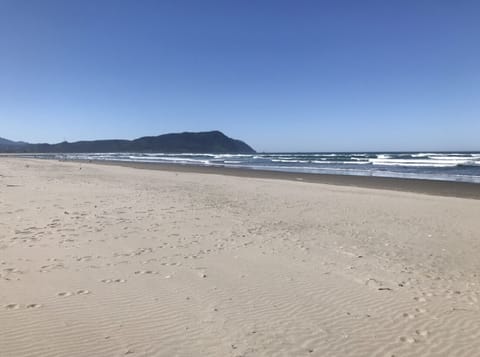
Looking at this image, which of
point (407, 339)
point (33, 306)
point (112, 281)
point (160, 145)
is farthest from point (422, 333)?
point (160, 145)

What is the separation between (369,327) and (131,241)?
206 inches

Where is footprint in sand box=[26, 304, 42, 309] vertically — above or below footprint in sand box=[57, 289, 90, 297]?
above

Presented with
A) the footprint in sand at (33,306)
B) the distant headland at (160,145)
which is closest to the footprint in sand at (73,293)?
the footprint in sand at (33,306)

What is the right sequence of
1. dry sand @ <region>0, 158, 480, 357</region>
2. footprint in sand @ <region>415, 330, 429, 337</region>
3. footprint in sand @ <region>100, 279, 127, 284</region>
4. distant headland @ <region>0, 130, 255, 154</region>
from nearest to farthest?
1. dry sand @ <region>0, 158, 480, 357</region>
2. footprint in sand @ <region>415, 330, 429, 337</region>
3. footprint in sand @ <region>100, 279, 127, 284</region>
4. distant headland @ <region>0, 130, 255, 154</region>

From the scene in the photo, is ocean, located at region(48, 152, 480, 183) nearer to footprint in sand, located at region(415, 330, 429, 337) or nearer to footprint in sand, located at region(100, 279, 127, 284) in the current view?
footprint in sand, located at region(415, 330, 429, 337)

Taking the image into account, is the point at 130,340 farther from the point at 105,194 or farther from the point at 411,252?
the point at 105,194

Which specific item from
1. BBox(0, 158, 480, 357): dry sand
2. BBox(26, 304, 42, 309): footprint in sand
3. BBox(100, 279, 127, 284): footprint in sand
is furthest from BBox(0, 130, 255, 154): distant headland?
BBox(26, 304, 42, 309): footprint in sand

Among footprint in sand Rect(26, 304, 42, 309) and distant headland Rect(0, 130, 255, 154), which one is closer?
footprint in sand Rect(26, 304, 42, 309)

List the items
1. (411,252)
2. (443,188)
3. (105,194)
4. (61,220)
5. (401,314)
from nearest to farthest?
(401,314)
(411,252)
(61,220)
(105,194)
(443,188)

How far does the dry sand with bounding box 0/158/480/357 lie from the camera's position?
4145mm

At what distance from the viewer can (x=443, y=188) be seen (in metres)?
20.7

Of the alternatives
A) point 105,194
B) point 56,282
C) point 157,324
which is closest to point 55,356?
point 157,324

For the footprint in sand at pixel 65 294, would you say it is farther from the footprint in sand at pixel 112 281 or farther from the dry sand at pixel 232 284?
the footprint in sand at pixel 112 281

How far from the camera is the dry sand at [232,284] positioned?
414 cm
